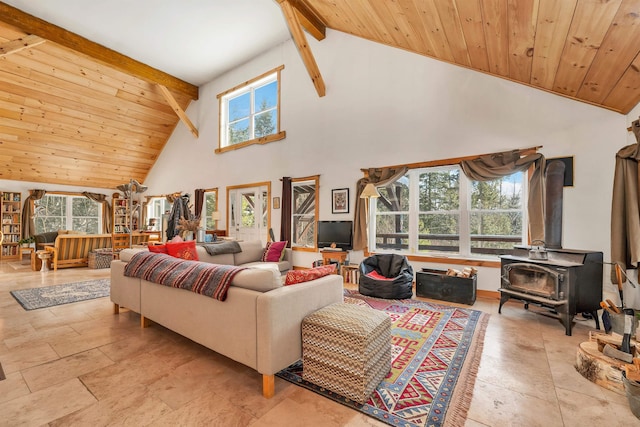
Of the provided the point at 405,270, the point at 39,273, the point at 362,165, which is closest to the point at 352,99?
the point at 362,165

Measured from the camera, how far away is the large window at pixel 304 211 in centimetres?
627

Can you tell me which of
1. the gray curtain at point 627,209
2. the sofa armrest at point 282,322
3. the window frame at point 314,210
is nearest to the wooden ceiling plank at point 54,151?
the window frame at point 314,210

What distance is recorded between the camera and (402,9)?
3.56m

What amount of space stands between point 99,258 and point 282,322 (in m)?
6.92

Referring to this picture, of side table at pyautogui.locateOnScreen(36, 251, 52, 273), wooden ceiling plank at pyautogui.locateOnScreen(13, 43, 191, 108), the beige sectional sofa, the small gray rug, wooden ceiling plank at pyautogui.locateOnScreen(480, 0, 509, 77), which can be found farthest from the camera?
side table at pyautogui.locateOnScreen(36, 251, 52, 273)

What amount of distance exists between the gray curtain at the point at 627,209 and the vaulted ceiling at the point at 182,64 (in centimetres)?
65

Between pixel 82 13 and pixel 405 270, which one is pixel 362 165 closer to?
pixel 405 270

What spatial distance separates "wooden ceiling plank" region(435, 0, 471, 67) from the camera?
118 inches

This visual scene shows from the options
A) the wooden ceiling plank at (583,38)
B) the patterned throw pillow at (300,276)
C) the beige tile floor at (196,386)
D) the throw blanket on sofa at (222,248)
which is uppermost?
the wooden ceiling plank at (583,38)

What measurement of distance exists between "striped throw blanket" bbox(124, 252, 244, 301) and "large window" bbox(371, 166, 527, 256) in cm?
351

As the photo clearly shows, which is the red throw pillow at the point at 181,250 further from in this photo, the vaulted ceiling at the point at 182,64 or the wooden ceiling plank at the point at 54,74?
the wooden ceiling plank at the point at 54,74

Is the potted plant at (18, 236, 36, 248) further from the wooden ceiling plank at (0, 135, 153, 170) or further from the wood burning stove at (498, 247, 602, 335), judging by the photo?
the wood burning stove at (498, 247, 602, 335)

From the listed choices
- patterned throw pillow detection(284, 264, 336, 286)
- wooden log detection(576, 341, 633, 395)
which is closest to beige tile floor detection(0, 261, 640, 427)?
wooden log detection(576, 341, 633, 395)

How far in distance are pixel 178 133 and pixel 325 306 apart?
8883mm
